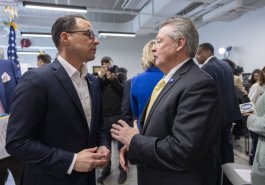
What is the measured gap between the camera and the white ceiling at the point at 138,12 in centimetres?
618

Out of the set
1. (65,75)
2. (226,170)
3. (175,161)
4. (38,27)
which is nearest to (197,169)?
(175,161)

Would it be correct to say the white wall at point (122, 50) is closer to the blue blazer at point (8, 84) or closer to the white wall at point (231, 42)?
the white wall at point (231, 42)

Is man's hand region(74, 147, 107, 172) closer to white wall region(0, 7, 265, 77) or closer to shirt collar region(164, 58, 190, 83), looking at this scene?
shirt collar region(164, 58, 190, 83)

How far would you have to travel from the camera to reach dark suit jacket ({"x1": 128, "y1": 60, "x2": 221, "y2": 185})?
3.36 ft

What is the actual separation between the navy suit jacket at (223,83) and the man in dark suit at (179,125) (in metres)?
1.86

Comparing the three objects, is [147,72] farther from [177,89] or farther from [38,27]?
[38,27]

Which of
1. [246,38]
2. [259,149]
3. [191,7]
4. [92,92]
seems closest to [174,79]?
[92,92]

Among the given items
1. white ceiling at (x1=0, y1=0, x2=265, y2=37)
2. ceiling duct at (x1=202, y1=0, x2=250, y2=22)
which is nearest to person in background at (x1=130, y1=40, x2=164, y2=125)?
white ceiling at (x1=0, y1=0, x2=265, y2=37)

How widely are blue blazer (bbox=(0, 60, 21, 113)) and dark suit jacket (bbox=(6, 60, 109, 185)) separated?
3.84 feet

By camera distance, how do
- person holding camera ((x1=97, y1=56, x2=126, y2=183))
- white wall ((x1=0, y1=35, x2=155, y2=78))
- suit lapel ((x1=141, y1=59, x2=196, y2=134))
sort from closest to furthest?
suit lapel ((x1=141, y1=59, x2=196, y2=134)) < person holding camera ((x1=97, y1=56, x2=126, y2=183)) < white wall ((x1=0, y1=35, x2=155, y2=78))

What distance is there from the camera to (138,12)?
7844mm

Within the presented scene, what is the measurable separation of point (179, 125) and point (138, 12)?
7291 mm

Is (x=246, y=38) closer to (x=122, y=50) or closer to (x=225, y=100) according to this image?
(x=225, y=100)

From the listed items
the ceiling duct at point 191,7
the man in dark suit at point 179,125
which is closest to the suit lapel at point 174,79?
the man in dark suit at point 179,125
